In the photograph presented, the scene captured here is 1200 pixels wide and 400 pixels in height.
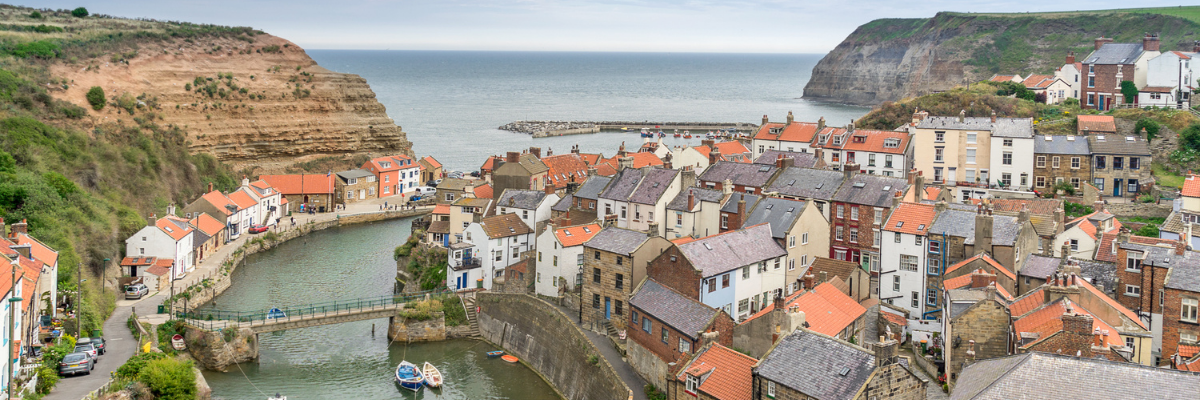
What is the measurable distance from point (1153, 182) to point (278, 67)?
8414 centimetres

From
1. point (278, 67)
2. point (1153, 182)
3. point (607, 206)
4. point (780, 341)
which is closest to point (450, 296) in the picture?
point (607, 206)

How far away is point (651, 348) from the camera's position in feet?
116

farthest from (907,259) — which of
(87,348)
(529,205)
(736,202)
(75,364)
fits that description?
(87,348)

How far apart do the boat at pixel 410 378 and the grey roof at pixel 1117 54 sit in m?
64.7

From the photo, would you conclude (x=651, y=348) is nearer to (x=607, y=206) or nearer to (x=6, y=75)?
(x=607, y=206)

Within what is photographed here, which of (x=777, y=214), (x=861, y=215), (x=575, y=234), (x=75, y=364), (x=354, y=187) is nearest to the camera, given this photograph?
(x=75, y=364)

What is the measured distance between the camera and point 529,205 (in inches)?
2067

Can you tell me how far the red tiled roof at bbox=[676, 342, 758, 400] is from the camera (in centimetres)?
2834

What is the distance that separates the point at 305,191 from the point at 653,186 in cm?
4274

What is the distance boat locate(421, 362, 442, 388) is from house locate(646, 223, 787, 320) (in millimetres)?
10220

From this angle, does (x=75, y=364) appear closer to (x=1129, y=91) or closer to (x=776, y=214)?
(x=776, y=214)

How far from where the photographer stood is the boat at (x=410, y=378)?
40062 mm

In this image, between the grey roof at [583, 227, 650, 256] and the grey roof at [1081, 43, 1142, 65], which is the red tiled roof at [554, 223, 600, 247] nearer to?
the grey roof at [583, 227, 650, 256]

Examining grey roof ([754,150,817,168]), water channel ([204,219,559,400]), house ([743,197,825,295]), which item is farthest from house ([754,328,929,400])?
grey roof ([754,150,817,168])
